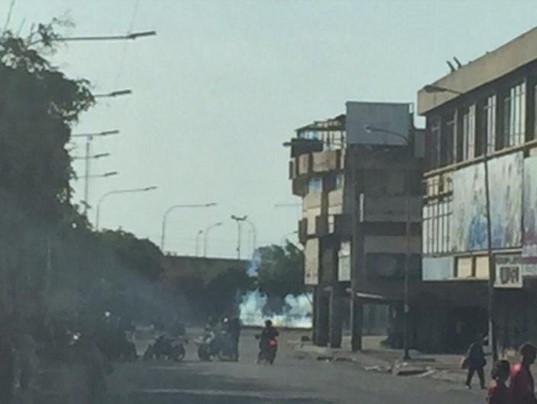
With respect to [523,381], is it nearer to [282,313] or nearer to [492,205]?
[492,205]

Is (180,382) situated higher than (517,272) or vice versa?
(517,272)

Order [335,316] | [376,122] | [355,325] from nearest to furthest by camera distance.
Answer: [355,325] → [376,122] → [335,316]

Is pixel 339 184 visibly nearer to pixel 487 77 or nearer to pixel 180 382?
pixel 487 77

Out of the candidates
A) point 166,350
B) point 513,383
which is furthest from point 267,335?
point 513,383

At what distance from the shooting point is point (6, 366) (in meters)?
29.6

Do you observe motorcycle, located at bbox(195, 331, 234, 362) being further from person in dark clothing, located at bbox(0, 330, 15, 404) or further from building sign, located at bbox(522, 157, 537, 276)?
person in dark clothing, located at bbox(0, 330, 15, 404)

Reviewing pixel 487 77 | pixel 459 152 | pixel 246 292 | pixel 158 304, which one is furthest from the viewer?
pixel 246 292

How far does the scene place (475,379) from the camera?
5325 cm

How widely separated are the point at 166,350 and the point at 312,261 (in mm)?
44737

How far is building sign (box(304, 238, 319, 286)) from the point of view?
10594cm

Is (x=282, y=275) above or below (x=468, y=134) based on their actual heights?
below

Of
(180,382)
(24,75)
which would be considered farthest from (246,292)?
(24,75)

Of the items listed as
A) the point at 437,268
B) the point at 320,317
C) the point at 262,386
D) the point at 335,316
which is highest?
the point at 437,268

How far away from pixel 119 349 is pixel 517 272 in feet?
57.4
